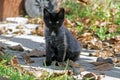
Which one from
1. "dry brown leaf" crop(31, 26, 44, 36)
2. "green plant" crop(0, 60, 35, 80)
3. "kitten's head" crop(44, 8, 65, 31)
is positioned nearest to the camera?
"green plant" crop(0, 60, 35, 80)

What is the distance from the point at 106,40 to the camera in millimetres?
9148

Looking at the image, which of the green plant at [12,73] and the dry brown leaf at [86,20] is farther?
the dry brown leaf at [86,20]

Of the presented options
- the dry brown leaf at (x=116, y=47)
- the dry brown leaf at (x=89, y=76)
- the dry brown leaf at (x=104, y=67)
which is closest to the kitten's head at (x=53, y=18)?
the dry brown leaf at (x=104, y=67)

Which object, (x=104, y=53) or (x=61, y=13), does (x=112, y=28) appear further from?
(x=61, y=13)

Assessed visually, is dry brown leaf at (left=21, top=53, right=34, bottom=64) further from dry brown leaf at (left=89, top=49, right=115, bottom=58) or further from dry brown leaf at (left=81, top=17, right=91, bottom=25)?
dry brown leaf at (left=81, top=17, right=91, bottom=25)

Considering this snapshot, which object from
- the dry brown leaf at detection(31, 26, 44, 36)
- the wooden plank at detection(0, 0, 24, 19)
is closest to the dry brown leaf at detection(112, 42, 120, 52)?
the dry brown leaf at detection(31, 26, 44, 36)

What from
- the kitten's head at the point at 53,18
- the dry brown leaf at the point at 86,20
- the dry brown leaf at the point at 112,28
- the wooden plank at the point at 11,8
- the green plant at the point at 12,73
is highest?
the kitten's head at the point at 53,18

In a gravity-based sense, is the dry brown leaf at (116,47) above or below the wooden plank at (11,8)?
below

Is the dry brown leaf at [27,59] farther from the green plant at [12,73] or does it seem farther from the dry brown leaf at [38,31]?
the dry brown leaf at [38,31]

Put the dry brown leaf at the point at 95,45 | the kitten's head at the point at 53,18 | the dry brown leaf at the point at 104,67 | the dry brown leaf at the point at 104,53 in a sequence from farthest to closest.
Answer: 1. the dry brown leaf at the point at 95,45
2. the dry brown leaf at the point at 104,53
3. the kitten's head at the point at 53,18
4. the dry brown leaf at the point at 104,67

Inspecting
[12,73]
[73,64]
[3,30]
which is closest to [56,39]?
[73,64]

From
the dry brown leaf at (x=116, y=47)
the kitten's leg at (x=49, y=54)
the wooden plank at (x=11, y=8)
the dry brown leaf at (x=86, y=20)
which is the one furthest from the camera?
the wooden plank at (x=11, y=8)

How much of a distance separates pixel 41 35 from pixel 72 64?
3436 mm

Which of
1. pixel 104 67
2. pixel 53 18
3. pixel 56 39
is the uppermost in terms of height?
pixel 53 18
